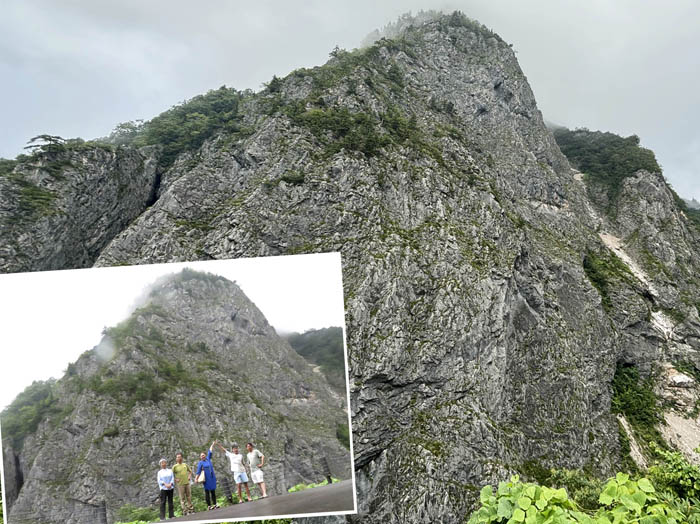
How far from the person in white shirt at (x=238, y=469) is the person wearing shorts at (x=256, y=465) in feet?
0.35

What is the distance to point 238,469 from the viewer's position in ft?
18.8

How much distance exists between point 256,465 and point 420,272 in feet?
54.3

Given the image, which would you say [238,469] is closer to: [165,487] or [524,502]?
[165,487]

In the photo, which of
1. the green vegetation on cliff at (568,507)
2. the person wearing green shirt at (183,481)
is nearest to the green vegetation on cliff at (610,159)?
the green vegetation on cliff at (568,507)

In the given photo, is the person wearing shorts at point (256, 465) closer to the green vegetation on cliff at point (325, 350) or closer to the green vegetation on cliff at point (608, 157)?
the green vegetation on cliff at point (325, 350)

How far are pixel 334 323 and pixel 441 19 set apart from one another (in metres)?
48.2

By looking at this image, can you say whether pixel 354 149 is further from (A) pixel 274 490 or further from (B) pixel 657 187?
(B) pixel 657 187

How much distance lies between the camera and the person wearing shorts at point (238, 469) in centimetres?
571

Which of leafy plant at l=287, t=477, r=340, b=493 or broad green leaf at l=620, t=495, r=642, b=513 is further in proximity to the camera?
leafy plant at l=287, t=477, r=340, b=493

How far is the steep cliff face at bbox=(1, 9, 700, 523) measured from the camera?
17.9m

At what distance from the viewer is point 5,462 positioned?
5.20 m

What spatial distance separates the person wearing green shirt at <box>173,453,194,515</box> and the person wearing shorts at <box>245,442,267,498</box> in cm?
82

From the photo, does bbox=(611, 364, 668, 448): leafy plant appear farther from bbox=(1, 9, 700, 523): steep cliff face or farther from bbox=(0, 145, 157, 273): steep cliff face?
bbox=(0, 145, 157, 273): steep cliff face

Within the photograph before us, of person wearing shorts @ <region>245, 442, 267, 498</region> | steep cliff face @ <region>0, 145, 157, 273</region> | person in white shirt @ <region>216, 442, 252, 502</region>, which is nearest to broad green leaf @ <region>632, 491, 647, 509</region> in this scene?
person wearing shorts @ <region>245, 442, 267, 498</region>
